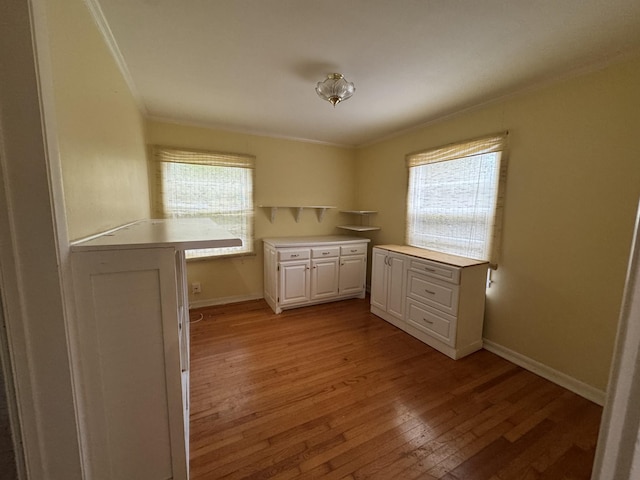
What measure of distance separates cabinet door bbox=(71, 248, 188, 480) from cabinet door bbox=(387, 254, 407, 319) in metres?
2.25

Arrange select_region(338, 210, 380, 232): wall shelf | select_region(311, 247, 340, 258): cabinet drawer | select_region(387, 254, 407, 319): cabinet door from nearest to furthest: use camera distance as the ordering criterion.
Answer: select_region(387, 254, 407, 319): cabinet door
select_region(311, 247, 340, 258): cabinet drawer
select_region(338, 210, 380, 232): wall shelf

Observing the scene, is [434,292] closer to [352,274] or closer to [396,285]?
[396,285]

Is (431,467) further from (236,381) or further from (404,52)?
(404,52)

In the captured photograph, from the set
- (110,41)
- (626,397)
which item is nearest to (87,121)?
(110,41)

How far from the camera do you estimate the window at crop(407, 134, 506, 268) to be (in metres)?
2.32

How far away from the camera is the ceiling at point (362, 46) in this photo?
1.29 meters

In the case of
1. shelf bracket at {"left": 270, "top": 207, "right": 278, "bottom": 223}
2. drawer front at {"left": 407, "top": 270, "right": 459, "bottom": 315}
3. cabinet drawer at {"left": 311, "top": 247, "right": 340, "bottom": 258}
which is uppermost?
shelf bracket at {"left": 270, "top": 207, "right": 278, "bottom": 223}

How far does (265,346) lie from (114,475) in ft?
4.70

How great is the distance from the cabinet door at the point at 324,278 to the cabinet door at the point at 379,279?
0.55 meters

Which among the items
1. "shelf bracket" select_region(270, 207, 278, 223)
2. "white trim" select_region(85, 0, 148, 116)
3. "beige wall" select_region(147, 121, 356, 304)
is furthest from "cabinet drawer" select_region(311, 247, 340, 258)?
"white trim" select_region(85, 0, 148, 116)

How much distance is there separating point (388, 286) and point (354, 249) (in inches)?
31.5

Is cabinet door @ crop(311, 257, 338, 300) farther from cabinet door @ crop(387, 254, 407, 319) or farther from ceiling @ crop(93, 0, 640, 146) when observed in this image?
ceiling @ crop(93, 0, 640, 146)

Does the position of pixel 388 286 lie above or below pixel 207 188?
below

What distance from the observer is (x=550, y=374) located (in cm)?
201
